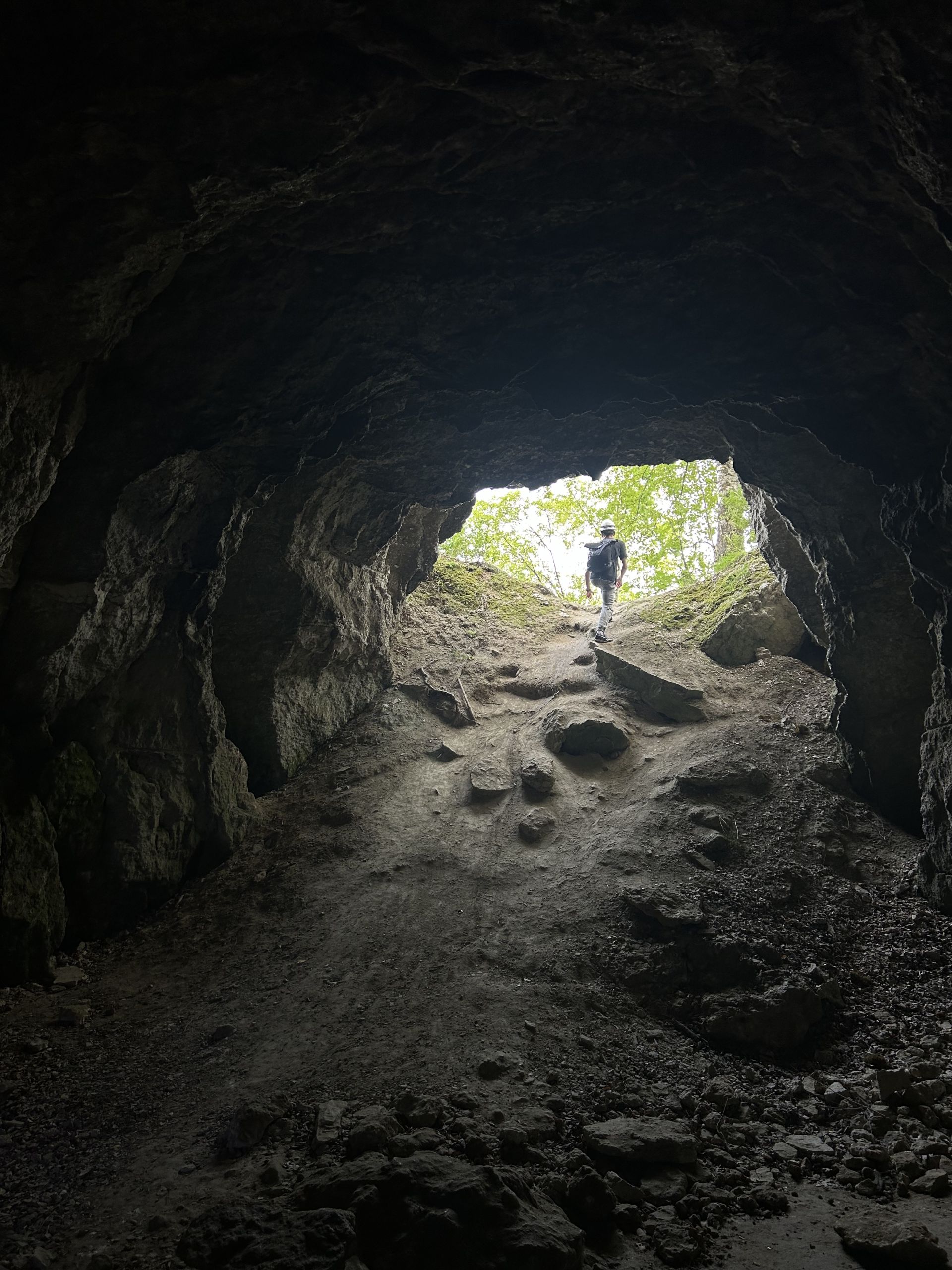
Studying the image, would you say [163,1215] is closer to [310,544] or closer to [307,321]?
[307,321]

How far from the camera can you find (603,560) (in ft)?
55.6

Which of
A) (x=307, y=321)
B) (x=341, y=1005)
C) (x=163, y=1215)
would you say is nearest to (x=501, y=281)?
(x=307, y=321)

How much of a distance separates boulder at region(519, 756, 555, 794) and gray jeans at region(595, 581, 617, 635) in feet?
16.4

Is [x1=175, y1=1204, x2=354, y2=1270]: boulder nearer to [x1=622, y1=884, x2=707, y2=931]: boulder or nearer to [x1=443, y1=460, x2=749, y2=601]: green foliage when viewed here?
[x1=622, y1=884, x2=707, y2=931]: boulder

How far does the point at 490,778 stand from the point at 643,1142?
661 cm

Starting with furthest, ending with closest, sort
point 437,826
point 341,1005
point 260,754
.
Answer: point 260,754 < point 437,826 < point 341,1005

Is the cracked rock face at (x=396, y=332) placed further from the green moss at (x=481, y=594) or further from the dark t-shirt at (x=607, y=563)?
the dark t-shirt at (x=607, y=563)

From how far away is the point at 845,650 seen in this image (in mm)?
8898

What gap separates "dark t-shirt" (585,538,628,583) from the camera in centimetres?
1677

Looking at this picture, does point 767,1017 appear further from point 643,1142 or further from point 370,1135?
point 370,1135

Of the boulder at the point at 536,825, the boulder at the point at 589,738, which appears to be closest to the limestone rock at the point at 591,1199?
the boulder at the point at 536,825

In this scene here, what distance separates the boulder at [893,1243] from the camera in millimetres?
3113

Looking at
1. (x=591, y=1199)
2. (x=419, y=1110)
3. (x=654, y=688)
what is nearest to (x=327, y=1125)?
(x=419, y=1110)

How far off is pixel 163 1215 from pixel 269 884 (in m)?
4.88
